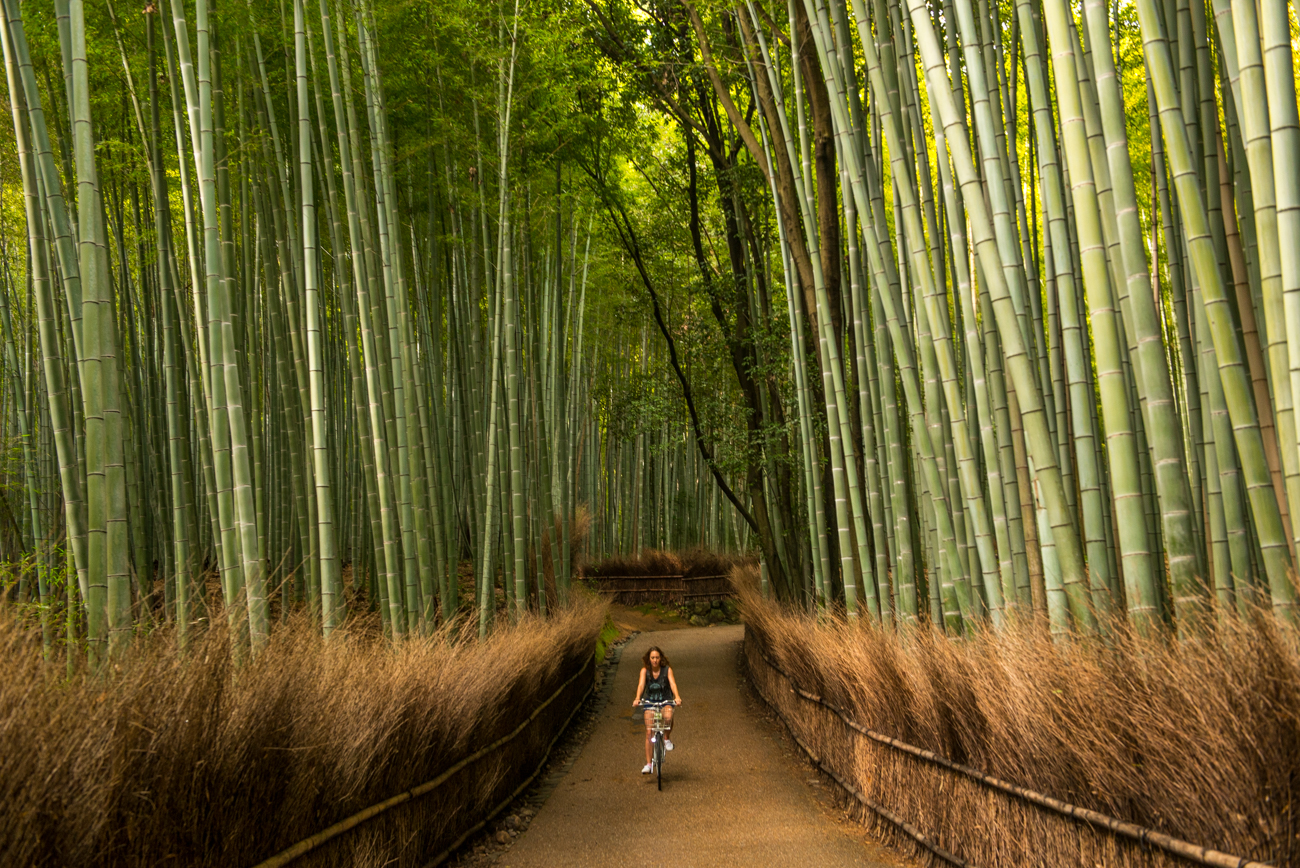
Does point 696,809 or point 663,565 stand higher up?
point 663,565

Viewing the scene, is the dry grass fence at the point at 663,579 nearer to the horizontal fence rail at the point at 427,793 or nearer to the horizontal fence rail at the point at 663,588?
the horizontal fence rail at the point at 663,588

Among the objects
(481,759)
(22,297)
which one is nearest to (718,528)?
(22,297)

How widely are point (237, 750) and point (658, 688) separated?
3.38m

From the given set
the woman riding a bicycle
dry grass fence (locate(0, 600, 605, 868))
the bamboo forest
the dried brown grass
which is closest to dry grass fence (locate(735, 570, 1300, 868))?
the bamboo forest

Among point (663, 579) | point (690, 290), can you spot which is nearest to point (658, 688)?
point (690, 290)

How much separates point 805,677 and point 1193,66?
3489 millimetres

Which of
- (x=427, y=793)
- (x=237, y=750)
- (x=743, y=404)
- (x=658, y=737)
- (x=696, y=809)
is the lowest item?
(x=696, y=809)

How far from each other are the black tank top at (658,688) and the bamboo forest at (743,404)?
1.63ft

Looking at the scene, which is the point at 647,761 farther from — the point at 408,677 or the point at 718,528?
the point at 718,528

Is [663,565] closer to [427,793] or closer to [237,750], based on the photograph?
[427,793]

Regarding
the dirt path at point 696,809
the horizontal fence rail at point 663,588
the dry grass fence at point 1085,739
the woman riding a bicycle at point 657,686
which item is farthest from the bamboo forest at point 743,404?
the horizontal fence rail at point 663,588

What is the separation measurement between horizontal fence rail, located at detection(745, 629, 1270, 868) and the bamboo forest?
2 centimetres

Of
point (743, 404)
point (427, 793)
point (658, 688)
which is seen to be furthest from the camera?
point (743, 404)

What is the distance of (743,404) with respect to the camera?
8984 mm
